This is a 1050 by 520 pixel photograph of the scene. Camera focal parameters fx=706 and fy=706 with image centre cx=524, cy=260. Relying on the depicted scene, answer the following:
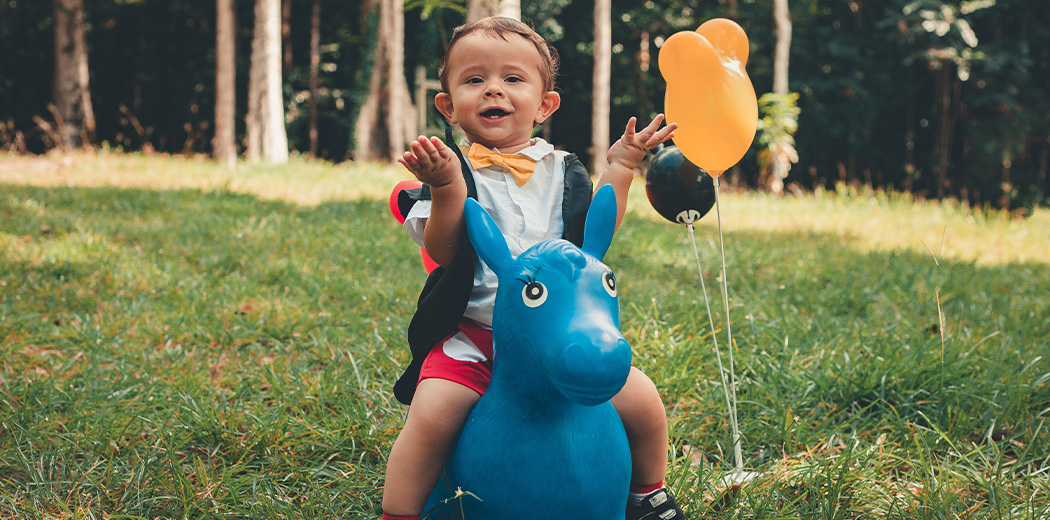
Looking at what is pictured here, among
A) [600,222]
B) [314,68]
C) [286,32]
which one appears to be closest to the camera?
[600,222]

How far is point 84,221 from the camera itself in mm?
4789

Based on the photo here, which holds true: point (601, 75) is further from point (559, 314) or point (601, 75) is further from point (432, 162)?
point (559, 314)

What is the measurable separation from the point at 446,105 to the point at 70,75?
11486mm

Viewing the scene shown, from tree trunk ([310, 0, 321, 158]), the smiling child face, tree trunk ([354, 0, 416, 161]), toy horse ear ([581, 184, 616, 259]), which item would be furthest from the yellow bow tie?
tree trunk ([310, 0, 321, 158])

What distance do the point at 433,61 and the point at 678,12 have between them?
5.93 m

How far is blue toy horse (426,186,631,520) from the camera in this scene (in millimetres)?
1262

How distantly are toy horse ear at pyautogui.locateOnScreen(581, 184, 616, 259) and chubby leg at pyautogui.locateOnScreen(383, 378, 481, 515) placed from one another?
41 cm

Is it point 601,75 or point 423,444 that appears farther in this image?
point 601,75

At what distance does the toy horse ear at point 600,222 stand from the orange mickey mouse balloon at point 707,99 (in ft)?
1.62

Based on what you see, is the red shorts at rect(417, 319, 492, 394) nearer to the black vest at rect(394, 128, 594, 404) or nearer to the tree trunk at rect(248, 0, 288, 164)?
the black vest at rect(394, 128, 594, 404)

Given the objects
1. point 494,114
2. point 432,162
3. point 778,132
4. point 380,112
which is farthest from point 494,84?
point 380,112

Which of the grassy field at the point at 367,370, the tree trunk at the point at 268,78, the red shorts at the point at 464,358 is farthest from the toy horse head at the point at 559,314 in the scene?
the tree trunk at the point at 268,78

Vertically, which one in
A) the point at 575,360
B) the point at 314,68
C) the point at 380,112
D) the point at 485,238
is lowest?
the point at 575,360

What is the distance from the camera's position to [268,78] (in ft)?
33.2
